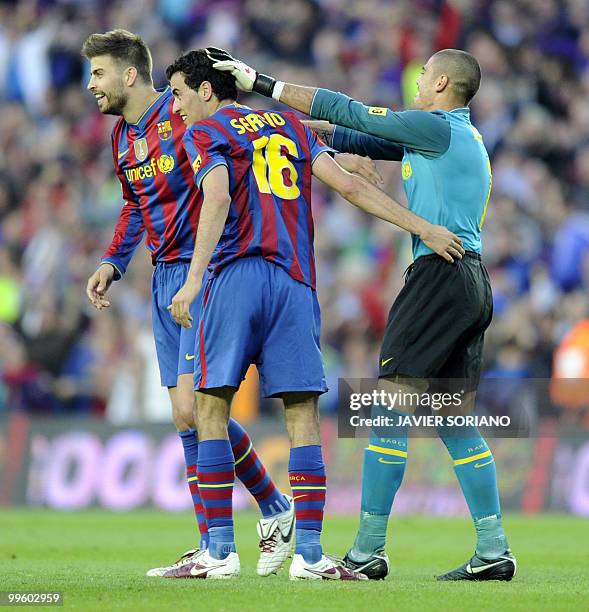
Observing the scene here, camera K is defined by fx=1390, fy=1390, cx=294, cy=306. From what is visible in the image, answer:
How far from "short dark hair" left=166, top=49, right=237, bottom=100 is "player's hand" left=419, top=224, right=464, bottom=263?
1287mm

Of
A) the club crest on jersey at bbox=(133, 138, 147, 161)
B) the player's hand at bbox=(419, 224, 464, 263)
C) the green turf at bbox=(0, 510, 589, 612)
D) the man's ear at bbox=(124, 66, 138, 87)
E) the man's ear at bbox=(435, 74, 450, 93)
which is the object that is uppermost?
the man's ear at bbox=(124, 66, 138, 87)

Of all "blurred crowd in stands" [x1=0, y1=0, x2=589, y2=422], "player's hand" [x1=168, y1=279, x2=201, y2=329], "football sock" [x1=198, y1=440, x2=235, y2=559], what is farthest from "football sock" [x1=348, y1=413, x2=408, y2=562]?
"blurred crowd in stands" [x1=0, y1=0, x2=589, y2=422]

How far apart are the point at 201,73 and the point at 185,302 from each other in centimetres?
127

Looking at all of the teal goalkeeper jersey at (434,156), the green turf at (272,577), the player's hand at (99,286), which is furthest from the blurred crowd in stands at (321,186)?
the teal goalkeeper jersey at (434,156)

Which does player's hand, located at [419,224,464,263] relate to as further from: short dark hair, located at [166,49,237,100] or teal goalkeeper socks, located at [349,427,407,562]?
short dark hair, located at [166,49,237,100]

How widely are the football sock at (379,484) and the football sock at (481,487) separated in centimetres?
30

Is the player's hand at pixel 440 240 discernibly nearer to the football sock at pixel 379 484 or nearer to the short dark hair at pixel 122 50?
the football sock at pixel 379 484

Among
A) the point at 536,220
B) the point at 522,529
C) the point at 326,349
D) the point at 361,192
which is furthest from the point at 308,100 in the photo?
the point at 536,220

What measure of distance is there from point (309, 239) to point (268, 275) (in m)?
0.34

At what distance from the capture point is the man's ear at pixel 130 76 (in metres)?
8.02

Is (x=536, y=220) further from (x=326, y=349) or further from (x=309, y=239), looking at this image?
(x=309, y=239)

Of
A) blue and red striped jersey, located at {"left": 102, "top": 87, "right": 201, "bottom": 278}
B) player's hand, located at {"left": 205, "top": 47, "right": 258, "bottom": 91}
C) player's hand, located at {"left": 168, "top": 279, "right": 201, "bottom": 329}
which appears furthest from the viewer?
blue and red striped jersey, located at {"left": 102, "top": 87, "right": 201, "bottom": 278}

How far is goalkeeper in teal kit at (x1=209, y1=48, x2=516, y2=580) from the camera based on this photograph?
6.95 meters

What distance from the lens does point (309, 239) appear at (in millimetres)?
7133
